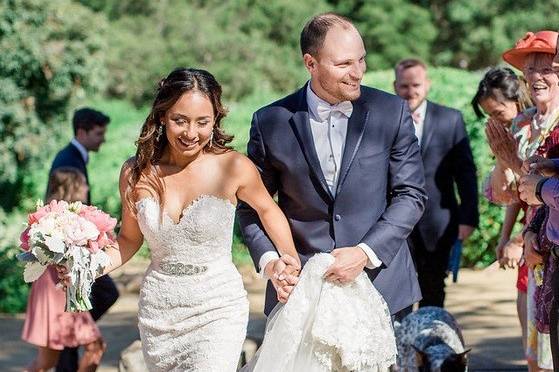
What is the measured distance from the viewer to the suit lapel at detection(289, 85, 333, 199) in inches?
203

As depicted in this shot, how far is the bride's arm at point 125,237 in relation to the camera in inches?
207

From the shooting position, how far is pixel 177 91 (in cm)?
507

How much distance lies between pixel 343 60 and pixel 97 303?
3.63m

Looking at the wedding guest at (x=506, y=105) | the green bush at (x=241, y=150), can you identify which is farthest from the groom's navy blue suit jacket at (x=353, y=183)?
the green bush at (x=241, y=150)

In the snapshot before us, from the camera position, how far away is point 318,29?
5117mm

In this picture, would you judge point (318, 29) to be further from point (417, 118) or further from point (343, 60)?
point (417, 118)

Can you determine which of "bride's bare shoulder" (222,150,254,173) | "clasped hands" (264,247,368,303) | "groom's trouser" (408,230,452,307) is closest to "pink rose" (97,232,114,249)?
"bride's bare shoulder" (222,150,254,173)

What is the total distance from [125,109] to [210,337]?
90.5ft

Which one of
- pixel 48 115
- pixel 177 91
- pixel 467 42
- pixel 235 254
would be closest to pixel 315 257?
pixel 177 91

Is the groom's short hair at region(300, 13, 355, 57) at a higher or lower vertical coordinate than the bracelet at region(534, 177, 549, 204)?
higher

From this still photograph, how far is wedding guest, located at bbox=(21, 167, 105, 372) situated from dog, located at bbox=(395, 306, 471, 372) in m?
2.06

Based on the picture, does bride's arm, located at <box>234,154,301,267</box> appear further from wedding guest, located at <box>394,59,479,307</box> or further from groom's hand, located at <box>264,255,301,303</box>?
wedding guest, located at <box>394,59,479,307</box>

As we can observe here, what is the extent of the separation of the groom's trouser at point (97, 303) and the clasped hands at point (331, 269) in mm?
3240

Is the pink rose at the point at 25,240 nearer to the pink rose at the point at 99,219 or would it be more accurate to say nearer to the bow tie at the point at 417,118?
the pink rose at the point at 99,219
